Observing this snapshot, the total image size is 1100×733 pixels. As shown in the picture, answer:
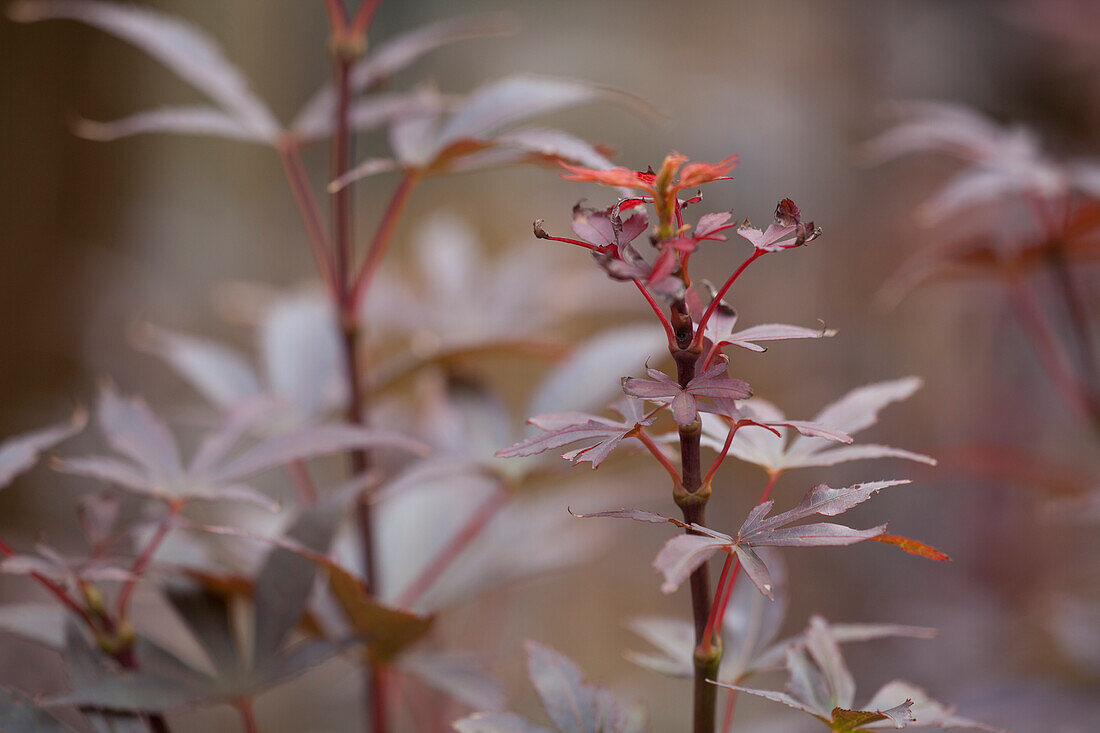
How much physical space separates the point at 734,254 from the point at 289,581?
46.1 inches

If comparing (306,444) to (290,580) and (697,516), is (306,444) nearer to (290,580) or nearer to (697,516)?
(290,580)

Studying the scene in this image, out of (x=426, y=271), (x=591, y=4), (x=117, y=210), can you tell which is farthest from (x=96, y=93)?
(x=591, y=4)

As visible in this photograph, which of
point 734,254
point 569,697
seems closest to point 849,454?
point 569,697

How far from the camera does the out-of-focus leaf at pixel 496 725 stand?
1.00 ft

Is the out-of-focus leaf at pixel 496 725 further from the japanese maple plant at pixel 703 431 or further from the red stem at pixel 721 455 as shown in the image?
the red stem at pixel 721 455

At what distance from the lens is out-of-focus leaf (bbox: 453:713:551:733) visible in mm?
303

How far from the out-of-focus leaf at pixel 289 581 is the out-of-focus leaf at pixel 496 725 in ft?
0.41

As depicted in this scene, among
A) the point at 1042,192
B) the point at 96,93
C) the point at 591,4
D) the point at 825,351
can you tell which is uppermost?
the point at 591,4

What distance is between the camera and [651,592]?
1.57 metres

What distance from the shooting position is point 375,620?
1.33ft

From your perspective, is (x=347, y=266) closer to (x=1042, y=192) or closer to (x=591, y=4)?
(x=1042, y=192)

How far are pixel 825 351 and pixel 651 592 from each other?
0.54 meters

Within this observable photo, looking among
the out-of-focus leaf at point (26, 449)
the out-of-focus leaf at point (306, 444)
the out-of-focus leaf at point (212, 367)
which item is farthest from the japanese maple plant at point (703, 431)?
the out-of-focus leaf at point (212, 367)

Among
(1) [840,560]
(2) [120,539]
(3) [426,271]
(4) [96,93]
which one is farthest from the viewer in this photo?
(4) [96,93]
